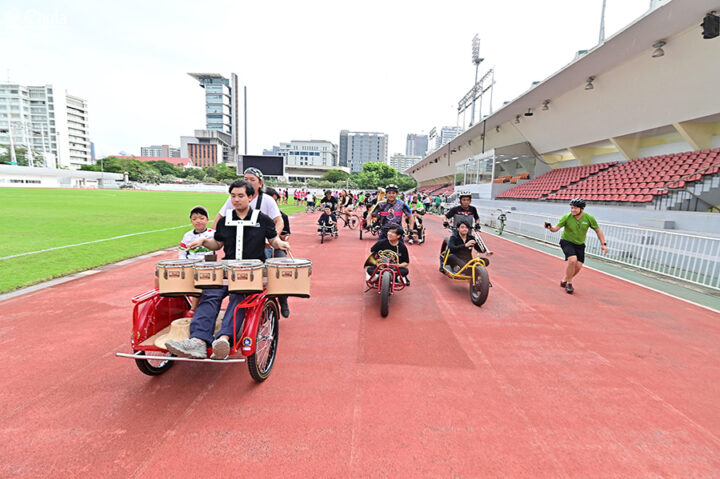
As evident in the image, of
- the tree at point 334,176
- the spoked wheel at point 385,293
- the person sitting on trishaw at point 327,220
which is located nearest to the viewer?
the spoked wheel at point 385,293

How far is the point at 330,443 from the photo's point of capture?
→ 93.5 inches

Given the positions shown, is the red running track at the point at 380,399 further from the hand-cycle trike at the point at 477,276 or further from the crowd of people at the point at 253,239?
the crowd of people at the point at 253,239

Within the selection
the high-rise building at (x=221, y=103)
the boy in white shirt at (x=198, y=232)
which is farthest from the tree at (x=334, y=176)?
the boy in white shirt at (x=198, y=232)

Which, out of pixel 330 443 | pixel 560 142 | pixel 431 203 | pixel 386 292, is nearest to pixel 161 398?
pixel 330 443

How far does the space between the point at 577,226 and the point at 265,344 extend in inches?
237

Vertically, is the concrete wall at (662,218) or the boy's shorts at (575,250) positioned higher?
the concrete wall at (662,218)

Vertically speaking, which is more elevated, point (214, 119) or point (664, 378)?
point (214, 119)

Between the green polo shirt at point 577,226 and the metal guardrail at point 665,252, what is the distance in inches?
101

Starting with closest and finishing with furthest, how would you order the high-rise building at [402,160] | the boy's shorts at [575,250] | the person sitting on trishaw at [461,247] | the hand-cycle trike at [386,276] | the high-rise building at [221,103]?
1. the hand-cycle trike at [386,276]
2. the person sitting on trishaw at [461,247]
3. the boy's shorts at [575,250]
4. the high-rise building at [221,103]
5. the high-rise building at [402,160]

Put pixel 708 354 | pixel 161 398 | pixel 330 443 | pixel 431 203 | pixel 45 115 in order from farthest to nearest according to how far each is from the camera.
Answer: pixel 45 115 → pixel 431 203 → pixel 708 354 → pixel 161 398 → pixel 330 443

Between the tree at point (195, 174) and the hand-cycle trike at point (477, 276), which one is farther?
the tree at point (195, 174)

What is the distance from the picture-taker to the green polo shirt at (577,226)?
6273 mm

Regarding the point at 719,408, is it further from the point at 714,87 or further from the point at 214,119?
the point at 214,119

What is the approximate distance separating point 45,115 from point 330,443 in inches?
5444
